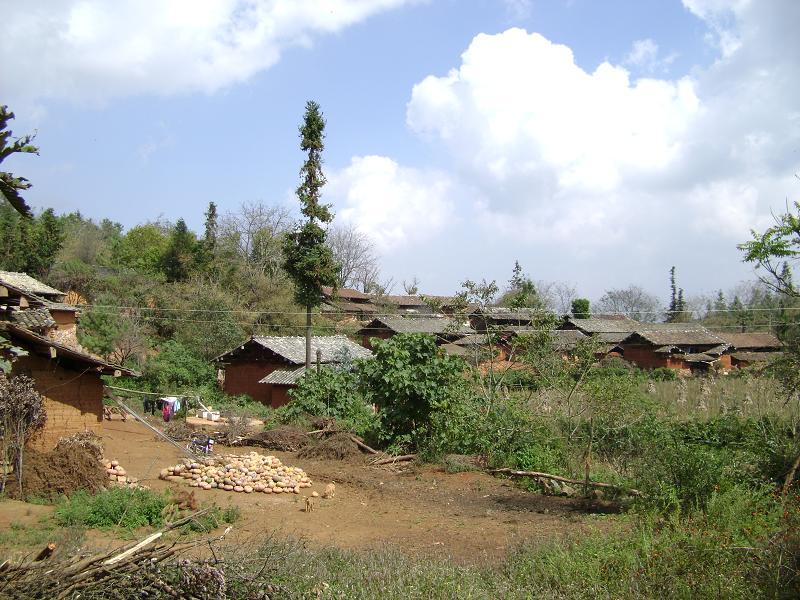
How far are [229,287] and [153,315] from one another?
219 inches

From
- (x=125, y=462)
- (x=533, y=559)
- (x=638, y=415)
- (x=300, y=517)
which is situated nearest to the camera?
(x=533, y=559)

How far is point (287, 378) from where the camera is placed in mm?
28281

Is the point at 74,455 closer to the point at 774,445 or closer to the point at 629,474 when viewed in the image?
the point at 629,474

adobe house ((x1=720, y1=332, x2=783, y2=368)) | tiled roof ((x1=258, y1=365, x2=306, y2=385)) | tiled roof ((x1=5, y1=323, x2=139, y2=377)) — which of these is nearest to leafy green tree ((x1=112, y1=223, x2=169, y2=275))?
Result: tiled roof ((x1=258, y1=365, x2=306, y2=385))

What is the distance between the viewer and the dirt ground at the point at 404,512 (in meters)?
9.51

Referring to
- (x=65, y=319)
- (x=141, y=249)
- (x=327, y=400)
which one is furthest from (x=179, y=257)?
(x=327, y=400)

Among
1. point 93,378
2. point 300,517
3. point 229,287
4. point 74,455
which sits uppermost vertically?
point 229,287

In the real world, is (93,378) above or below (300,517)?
above

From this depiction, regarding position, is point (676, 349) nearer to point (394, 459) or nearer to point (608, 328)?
point (608, 328)

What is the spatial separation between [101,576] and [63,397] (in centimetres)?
1125

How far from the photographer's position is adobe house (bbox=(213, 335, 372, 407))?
29.6m

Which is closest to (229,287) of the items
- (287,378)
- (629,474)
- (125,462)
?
(287,378)

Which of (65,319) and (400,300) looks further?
(400,300)

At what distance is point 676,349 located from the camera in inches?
A: 1818
